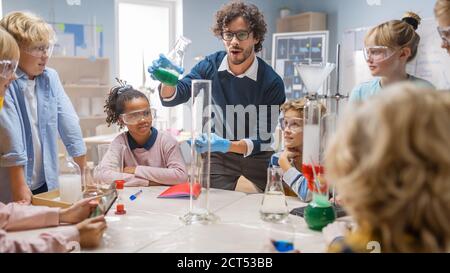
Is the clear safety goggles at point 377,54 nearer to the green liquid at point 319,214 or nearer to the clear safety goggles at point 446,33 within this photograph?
the clear safety goggles at point 446,33

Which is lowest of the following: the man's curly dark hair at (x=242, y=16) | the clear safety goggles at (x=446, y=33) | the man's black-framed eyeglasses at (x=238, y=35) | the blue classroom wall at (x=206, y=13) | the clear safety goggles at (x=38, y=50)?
the clear safety goggles at (x=38, y=50)

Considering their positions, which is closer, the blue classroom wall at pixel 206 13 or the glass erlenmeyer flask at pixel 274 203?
the glass erlenmeyer flask at pixel 274 203

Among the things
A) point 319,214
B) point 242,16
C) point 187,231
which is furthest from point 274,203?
point 242,16

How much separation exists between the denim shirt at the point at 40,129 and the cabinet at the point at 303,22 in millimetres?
4380

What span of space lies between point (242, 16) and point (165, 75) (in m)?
0.60

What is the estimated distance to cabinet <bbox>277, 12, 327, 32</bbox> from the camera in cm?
586

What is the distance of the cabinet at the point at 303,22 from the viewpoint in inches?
231

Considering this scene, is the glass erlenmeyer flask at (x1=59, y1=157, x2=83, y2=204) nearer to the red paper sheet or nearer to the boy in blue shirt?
the boy in blue shirt

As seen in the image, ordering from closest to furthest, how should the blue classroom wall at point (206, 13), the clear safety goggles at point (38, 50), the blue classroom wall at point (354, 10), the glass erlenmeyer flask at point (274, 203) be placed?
the glass erlenmeyer flask at point (274, 203) < the clear safety goggles at point (38, 50) < the blue classroom wall at point (354, 10) < the blue classroom wall at point (206, 13)

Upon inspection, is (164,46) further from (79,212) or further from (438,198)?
(438,198)

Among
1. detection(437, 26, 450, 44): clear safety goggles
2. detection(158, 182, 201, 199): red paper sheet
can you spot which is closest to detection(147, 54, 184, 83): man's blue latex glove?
detection(158, 182, 201, 199): red paper sheet

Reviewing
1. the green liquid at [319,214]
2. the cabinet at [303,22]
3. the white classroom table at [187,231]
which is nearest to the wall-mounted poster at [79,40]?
the cabinet at [303,22]

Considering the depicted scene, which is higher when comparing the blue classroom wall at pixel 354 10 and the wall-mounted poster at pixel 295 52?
the blue classroom wall at pixel 354 10

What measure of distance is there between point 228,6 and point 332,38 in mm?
3785
